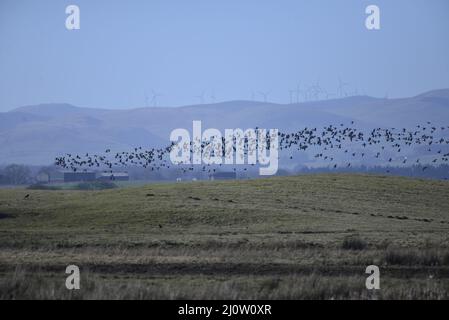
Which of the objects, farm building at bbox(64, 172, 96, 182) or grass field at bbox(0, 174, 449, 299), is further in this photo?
farm building at bbox(64, 172, 96, 182)

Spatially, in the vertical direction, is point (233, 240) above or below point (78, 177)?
above

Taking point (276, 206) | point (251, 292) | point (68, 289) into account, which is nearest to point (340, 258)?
point (251, 292)

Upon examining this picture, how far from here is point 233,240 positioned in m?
48.7

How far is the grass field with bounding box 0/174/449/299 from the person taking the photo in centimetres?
2997

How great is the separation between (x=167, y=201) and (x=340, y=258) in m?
36.0

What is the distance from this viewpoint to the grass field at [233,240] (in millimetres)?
29969

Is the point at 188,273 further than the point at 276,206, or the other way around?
the point at 276,206

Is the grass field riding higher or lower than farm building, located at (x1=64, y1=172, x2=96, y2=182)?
higher

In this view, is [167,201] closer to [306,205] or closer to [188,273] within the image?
[306,205]

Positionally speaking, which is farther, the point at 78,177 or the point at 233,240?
the point at 78,177

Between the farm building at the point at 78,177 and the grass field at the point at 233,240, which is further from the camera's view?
the farm building at the point at 78,177

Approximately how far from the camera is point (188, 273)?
34.6 metres

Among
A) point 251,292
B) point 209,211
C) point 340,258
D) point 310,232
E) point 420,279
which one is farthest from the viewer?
point 209,211

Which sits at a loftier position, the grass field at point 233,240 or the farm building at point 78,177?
the grass field at point 233,240
